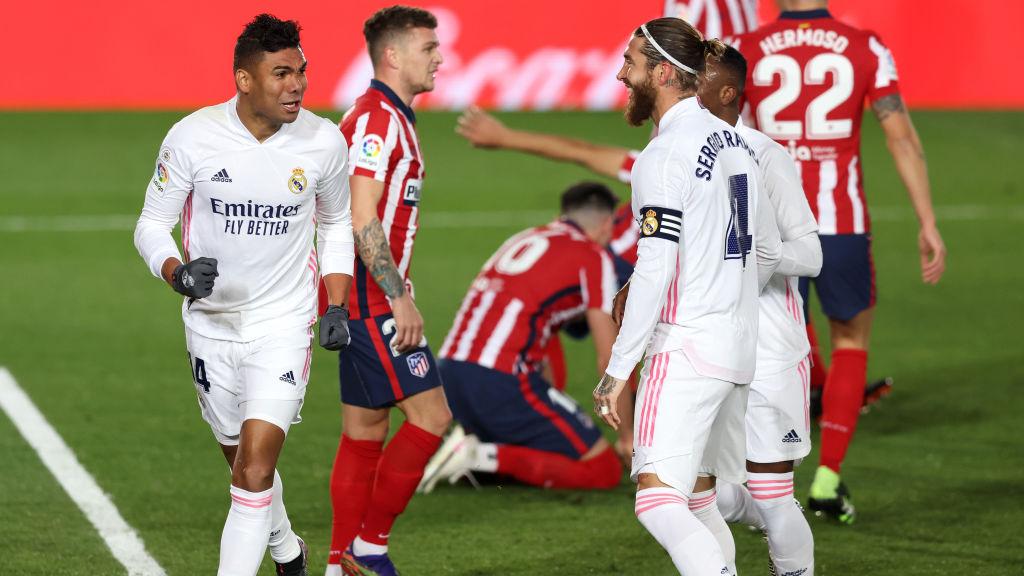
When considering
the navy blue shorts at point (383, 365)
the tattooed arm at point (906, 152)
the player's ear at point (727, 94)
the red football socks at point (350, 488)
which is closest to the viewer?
the player's ear at point (727, 94)

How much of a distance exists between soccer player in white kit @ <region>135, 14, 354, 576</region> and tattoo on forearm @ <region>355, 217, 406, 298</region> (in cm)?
30

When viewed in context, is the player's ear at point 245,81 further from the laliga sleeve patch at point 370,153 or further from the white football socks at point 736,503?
the white football socks at point 736,503

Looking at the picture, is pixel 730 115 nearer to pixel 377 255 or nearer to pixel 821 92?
pixel 377 255

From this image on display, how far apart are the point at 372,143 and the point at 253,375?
108 centimetres

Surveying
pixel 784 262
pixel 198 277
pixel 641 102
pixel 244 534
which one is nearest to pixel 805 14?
pixel 784 262

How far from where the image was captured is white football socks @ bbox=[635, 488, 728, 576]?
4.56 metres

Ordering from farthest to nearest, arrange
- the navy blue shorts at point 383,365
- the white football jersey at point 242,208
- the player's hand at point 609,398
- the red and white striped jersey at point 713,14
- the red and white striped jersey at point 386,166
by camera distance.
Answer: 1. the red and white striped jersey at point 713,14
2. the navy blue shorts at point 383,365
3. the red and white striped jersey at point 386,166
4. the white football jersey at point 242,208
5. the player's hand at point 609,398

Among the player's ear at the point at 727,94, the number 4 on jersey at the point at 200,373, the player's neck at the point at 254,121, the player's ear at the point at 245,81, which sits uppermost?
the player's ear at the point at 245,81

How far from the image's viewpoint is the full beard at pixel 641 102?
187 inches

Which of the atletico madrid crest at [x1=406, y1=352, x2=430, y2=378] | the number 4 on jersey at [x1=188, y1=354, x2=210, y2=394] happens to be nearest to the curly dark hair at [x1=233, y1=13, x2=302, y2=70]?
the number 4 on jersey at [x1=188, y1=354, x2=210, y2=394]

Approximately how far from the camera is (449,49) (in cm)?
2062

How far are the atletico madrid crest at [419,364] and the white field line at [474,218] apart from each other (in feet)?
28.4

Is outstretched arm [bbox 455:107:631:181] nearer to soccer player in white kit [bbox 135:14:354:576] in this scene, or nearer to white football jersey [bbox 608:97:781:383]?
soccer player in white kit [bbox 135:14:354:576]

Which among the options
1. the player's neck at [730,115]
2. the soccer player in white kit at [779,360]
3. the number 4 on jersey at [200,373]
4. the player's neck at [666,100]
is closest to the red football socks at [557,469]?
the soccer player in white kit at [779,360]
